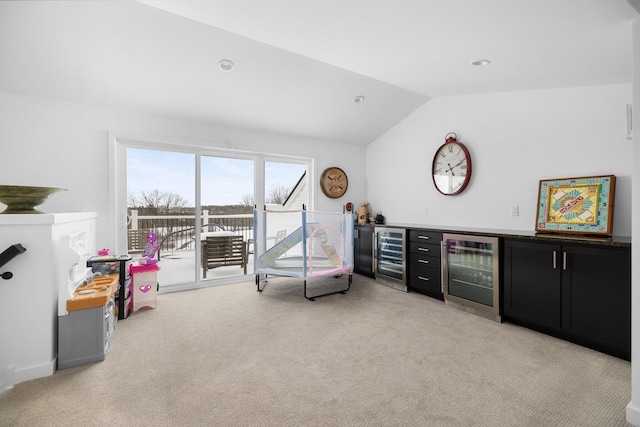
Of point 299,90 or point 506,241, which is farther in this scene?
point 299,90

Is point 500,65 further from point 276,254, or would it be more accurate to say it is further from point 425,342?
point 276,254

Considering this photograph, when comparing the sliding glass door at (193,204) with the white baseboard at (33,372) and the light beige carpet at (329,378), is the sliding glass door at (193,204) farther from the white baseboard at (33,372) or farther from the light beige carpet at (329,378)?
the white baseboard at (33,372)

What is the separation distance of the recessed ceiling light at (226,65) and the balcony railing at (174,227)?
1.93 metres

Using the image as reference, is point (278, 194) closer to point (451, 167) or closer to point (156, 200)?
point (156, 200)

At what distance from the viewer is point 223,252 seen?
13.2 ft

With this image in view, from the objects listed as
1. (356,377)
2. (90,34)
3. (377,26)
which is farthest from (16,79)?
(356,377)

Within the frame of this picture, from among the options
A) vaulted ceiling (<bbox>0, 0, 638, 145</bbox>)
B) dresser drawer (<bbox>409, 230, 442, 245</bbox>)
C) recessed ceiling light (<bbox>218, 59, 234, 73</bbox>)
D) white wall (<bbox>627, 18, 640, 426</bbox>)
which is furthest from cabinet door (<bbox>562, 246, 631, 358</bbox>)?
recessed ceiling light (<bbox>218, 59, 234, 73</bbox>)

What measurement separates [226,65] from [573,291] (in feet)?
12.2

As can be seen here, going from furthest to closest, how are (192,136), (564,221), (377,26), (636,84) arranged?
1. (192,136)
2. (564,221)
3. (377,26)
4. (636,84)

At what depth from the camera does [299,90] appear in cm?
337

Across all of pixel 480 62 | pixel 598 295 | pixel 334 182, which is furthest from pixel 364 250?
pixel 480 62

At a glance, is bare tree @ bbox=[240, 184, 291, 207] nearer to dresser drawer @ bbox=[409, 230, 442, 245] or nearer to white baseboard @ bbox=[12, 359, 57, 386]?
dresser drawer @ bbox=[409, 230, 442, 245]

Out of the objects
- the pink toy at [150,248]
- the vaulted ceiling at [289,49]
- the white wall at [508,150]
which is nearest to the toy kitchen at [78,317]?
the pink toy at [150,248]

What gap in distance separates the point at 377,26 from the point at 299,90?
5.04ft
